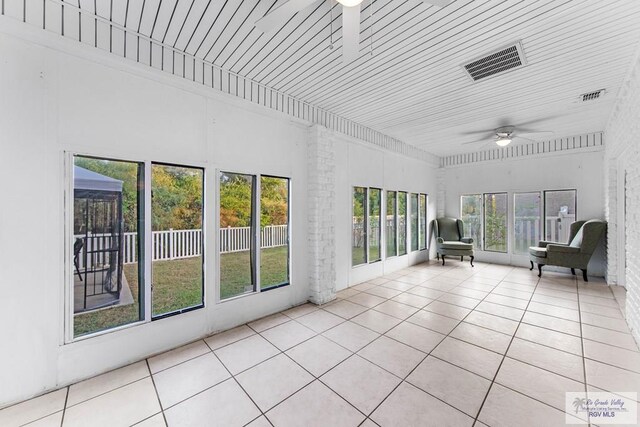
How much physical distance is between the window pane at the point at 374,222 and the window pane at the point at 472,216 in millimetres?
3601

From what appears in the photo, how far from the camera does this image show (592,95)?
12.9ft

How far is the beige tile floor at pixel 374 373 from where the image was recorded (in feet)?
6.54

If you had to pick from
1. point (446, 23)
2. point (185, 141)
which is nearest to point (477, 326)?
point (446, 23)

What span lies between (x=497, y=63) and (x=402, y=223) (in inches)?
168

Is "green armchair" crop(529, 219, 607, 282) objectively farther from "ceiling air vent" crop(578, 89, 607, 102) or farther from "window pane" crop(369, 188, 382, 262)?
"window pane" crop(369, 188, 382, 262)

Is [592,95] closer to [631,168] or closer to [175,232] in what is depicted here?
[631,168]

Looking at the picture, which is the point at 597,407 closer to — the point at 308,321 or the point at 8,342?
the point at 308,321

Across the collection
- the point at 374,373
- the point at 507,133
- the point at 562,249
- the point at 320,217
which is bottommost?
the point at 374,373

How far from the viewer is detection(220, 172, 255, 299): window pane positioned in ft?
11.8

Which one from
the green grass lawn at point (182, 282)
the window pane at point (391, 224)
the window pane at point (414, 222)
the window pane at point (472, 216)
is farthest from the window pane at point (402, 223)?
the green grass lawn at point (182, 282)

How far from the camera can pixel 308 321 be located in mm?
3654

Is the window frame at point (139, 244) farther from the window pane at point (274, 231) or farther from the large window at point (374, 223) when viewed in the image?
the large window at point (374, 223)

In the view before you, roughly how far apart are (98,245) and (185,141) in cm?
145

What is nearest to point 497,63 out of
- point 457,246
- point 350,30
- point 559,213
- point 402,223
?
point 350,30
